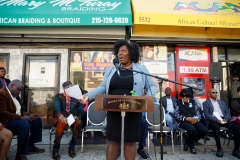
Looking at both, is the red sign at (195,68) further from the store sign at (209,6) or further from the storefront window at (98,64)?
the store sign at (209,6)

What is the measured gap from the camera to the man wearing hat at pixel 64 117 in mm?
3680

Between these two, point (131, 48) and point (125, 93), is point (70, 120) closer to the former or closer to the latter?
point (125, 93)

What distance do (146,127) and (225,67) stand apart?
4.91m

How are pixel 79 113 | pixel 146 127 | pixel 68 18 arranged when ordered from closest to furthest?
pixel 146 127 < pixel 79 113 < pixel 68 18

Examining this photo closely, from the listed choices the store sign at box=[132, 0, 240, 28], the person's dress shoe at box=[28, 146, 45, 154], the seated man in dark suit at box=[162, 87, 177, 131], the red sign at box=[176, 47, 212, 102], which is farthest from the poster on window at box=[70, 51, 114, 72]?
the person's dress shoe at box=[28, 146, 45, 154]

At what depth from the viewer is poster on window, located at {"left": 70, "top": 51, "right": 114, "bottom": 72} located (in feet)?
21.3

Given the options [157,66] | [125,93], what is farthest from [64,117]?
[157,66]

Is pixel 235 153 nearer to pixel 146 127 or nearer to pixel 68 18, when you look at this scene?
pixel 146 127

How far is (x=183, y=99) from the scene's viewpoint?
15.1 ft

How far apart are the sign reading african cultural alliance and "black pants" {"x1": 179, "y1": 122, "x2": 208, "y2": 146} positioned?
3334 mm

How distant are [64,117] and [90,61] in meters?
3.02

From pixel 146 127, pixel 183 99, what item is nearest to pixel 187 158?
pixel 146 127

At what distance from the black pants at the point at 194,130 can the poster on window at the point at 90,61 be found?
11.2ft

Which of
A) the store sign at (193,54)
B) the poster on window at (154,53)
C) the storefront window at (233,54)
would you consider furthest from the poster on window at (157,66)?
the storefront window at (233,54)
